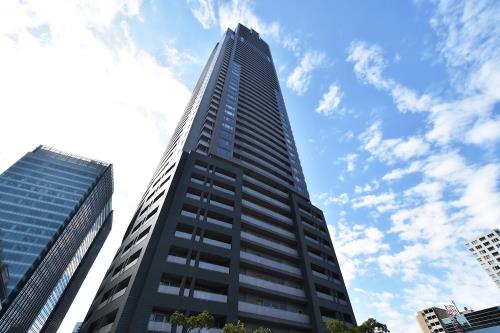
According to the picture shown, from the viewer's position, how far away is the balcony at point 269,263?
123 ft

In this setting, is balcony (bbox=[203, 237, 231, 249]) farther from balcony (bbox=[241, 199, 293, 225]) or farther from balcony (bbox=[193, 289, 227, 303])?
balcony (bbox=[241, 199, 293, 225])

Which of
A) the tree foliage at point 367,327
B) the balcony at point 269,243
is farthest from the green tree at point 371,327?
the balcony at point 269,243

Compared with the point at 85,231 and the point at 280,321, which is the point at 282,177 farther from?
the point at 85,231

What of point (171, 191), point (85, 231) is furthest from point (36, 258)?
point (171, 191)

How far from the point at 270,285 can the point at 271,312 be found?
3.46 metres

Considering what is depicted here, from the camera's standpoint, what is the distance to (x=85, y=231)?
132 metres

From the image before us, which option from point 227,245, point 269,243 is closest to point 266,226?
point 269,243

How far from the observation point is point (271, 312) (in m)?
33.5

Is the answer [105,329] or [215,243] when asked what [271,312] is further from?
[105,329]

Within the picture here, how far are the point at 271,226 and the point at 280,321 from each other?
1532 centimetres

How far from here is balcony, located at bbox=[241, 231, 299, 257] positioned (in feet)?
132

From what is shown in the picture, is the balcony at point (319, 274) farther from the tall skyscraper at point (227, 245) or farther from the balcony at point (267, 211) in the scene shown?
the balcony at point (267, 211)

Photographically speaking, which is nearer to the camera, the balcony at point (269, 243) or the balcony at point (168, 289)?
the balcony at point (168, 289)

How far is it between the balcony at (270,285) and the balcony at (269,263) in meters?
2.49
